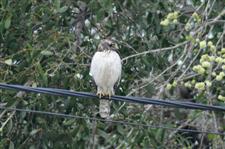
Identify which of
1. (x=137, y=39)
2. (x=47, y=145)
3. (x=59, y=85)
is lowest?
(x=47, y=145)

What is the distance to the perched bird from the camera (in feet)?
19.8

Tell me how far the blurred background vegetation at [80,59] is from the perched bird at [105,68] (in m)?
0.14

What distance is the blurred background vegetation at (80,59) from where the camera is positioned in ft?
20.5

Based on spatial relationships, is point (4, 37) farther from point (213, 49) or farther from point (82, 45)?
point (213, 49)

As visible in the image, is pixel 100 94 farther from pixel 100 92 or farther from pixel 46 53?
pixel 46 53

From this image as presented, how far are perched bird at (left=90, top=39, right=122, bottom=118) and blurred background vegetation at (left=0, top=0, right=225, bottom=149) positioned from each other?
0.14 metres

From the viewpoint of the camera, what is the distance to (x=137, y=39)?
22.4 feet

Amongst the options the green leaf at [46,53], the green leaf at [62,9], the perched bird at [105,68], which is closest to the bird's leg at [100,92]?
the perched bird at [105,68]

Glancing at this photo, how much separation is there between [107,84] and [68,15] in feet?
2.90

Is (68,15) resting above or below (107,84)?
above

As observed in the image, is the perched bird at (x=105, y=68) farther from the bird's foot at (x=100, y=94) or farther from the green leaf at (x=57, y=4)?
the green leaf at (x=57, y=4)

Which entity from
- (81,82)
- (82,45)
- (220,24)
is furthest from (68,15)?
(220,24)

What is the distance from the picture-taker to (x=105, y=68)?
6.09 meters

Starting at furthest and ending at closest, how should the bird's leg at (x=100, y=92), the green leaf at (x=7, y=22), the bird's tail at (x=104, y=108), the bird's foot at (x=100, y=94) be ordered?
the green leaf at (x=7, y=22) < the bird's tail at (x=104, y=108) < the bird's leg at (x=100, y=92) < the bird's foot at (x=100, y=94)
